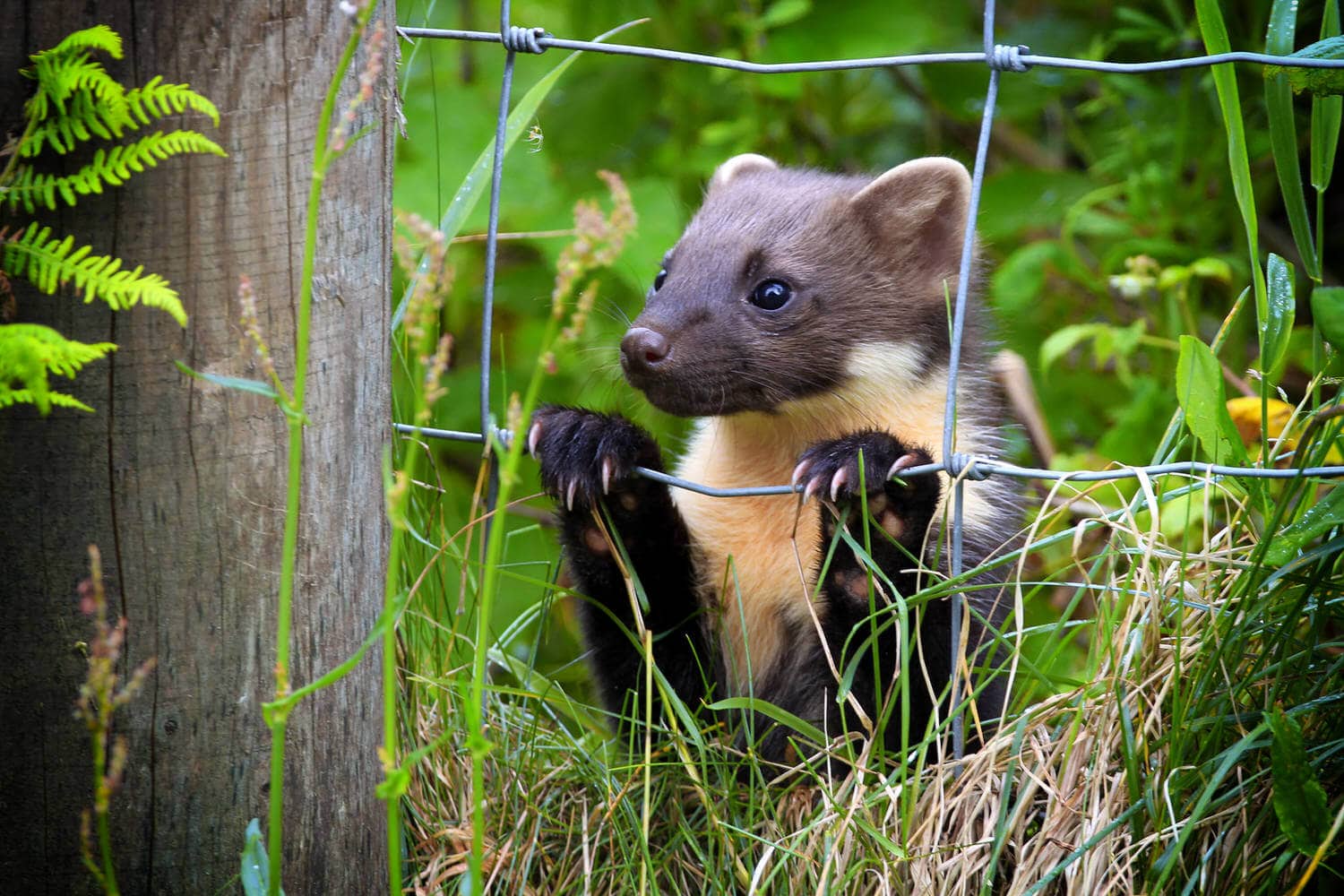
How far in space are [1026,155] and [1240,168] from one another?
15.3ft

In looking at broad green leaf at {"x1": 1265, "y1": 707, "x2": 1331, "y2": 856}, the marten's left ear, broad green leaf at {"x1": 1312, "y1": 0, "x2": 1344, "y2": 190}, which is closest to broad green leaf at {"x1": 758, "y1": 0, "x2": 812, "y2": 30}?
the marten's left ear

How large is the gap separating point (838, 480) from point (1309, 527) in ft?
2.85

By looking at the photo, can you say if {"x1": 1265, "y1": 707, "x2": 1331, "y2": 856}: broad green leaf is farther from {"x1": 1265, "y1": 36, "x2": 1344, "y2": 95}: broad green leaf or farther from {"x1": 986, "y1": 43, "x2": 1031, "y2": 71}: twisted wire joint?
{"x1": 986, "y1": 43, "x2": 1031, "y2": 71}: twisted wire joint

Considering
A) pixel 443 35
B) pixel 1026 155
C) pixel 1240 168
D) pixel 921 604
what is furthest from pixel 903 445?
pixel 1026 155

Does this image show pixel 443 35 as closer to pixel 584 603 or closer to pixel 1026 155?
pixel 584 603

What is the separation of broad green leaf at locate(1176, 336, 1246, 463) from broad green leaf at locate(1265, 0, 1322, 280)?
245 millimetres

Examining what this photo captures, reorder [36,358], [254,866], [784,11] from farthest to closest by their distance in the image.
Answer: [784,11]
[254,866]
[36,358]

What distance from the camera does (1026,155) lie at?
276 inches

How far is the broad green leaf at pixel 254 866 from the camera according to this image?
2113 mm

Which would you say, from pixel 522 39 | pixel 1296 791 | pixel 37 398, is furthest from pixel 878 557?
pixel 37 398

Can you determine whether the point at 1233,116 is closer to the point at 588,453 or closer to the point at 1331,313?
the point at 1331,313

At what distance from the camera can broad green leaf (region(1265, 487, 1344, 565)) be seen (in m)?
2.32

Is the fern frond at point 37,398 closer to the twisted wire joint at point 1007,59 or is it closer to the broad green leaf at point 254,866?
the broad green leaf at point 254,866

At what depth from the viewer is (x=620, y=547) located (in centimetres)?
299
